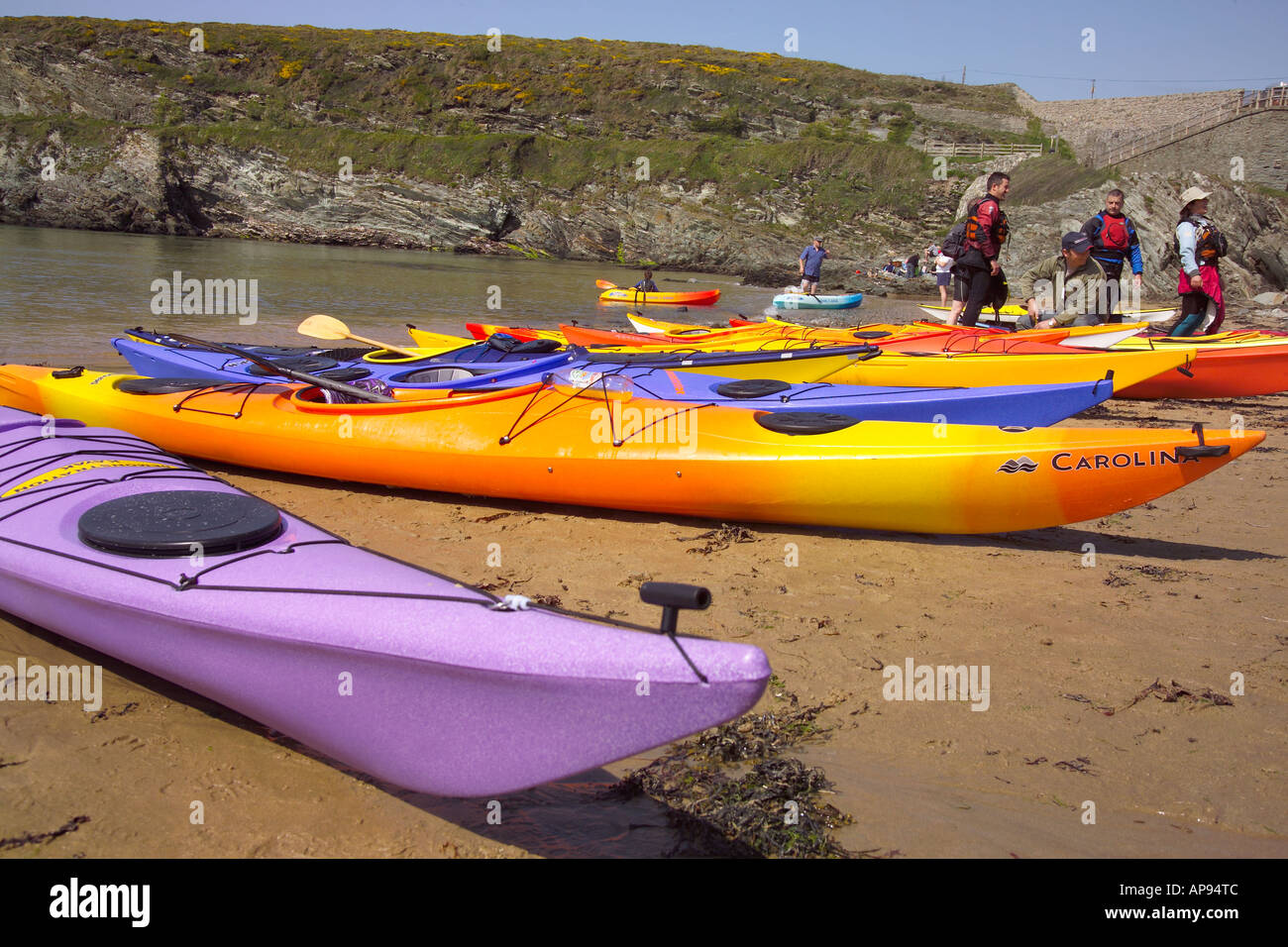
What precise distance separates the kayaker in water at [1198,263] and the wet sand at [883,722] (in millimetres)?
4446

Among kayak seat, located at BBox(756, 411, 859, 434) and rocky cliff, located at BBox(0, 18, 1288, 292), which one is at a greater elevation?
rocky cliff, located at BBox(0, 18, 1288, 292)

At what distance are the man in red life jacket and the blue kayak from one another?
232 centimetres

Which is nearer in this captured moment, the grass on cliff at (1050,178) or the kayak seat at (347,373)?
the kayak seat at (347,373)

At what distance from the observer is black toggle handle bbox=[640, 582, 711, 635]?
1.81 m

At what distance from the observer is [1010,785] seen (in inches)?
94.9

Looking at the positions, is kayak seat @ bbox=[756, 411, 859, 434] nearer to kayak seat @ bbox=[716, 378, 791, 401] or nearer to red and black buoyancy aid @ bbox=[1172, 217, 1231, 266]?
kayak seat @ bbox=[716, 378, 791, 401]

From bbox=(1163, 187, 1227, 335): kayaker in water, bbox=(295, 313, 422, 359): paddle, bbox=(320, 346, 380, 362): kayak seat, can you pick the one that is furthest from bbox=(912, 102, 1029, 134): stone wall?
bbox=(295, 313, 422, 359): paddle

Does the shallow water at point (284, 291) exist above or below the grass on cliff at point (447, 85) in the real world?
below

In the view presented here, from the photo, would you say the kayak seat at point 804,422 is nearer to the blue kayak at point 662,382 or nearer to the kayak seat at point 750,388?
the blue kayak at point 662,382

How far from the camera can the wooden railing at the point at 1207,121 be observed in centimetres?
2050

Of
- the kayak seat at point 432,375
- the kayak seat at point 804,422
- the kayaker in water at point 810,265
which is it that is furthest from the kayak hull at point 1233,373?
the kayaker in water at point 810,265

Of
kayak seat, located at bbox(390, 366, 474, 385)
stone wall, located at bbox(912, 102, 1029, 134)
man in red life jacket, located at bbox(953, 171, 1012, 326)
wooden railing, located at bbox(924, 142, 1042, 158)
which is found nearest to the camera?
kayak seat, located at bbox(390, 366, 474, 385)
